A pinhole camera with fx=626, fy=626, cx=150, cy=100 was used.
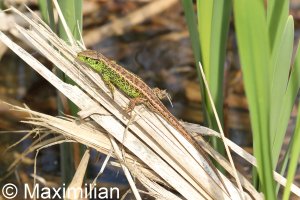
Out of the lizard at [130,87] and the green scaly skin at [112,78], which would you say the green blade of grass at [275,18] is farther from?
the green scaly skin at [112,78]

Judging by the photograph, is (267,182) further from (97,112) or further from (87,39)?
(87,39)

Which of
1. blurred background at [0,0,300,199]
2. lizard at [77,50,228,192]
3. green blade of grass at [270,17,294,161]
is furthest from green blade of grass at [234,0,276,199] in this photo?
blurred background at [0,0,300,199]

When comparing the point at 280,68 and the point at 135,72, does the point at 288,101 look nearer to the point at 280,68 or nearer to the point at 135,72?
the point at 280,68

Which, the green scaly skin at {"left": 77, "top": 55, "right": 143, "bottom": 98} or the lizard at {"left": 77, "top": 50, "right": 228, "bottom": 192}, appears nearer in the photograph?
the lizard at {"left": 77, "top": 50, "right": 228, "bottom": 192}

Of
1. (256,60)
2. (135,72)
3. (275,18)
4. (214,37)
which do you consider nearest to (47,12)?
(214,37)

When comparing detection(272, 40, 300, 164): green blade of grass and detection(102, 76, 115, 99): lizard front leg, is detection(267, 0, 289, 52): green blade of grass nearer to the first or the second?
detection(272, 40, 300, 164): green blade of grass
